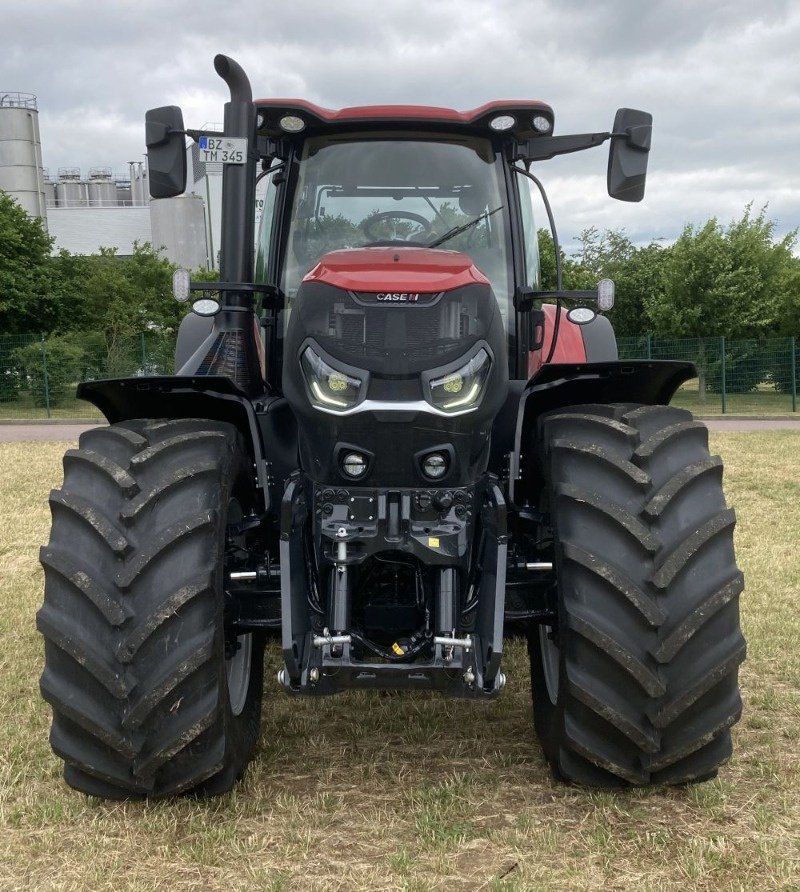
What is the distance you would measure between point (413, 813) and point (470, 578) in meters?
0.75

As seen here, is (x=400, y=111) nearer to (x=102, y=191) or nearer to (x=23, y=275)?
(x=23, y=275)

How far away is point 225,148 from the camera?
11.3 ft

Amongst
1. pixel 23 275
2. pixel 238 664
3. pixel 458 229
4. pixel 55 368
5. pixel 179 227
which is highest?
pixel 179 227

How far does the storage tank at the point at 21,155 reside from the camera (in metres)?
47.3

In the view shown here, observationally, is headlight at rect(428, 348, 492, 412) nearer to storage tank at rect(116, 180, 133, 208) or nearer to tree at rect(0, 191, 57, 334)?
tree at rect(0, 191, 57, 334)

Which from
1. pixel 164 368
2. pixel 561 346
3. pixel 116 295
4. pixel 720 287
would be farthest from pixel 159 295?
pixel 561 346

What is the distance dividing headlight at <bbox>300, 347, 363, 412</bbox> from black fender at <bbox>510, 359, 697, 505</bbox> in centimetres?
73

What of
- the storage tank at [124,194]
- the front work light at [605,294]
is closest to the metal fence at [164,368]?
the front work light at [605,294]

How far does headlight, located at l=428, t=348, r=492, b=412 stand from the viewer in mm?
2840

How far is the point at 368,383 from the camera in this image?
2.82 metres

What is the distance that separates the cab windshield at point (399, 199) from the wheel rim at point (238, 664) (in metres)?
1.04

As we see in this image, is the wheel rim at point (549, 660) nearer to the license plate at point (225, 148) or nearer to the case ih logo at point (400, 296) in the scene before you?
the case ih logo at point (400, 296)

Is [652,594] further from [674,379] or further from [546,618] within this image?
[674,379]

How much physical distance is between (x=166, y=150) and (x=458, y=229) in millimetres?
1150
